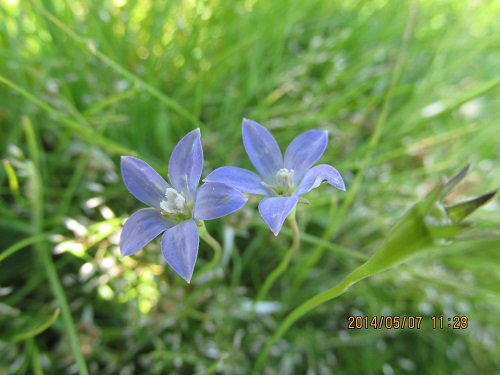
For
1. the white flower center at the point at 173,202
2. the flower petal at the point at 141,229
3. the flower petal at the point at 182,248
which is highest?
the white flower center at the point at 173,202

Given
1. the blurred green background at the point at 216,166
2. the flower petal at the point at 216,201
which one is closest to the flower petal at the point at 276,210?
the flower petal at the point at 216,201

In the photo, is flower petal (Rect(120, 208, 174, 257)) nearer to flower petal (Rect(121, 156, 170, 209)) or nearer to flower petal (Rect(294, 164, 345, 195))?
flower petal (Rect(121, 156, 170, 209))

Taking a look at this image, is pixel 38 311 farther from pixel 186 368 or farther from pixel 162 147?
pixel 162 147

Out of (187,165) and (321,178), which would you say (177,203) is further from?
(321,178)

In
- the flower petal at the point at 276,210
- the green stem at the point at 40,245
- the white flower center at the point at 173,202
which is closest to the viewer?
the flower petal at the point at 276,210

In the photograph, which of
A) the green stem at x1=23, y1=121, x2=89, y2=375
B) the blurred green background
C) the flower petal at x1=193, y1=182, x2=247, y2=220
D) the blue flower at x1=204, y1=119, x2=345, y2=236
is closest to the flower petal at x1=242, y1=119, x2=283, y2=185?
the blue flower at x1=204, y1=119, x2=345, y2=236

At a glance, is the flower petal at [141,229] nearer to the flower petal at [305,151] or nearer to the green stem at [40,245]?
the flower petal at [305,151]

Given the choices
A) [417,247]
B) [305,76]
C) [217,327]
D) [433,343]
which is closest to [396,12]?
[305,76]
